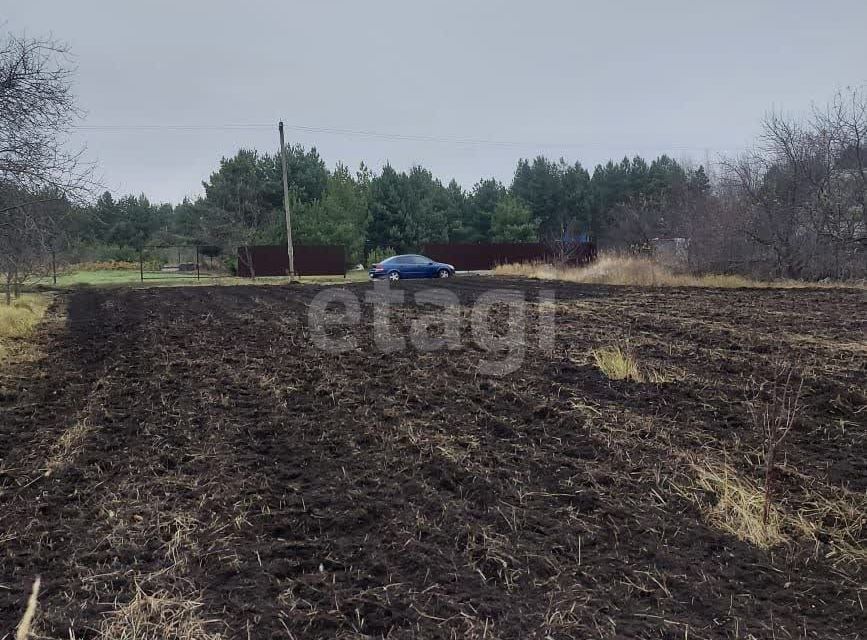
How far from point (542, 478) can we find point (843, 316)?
26.9ft

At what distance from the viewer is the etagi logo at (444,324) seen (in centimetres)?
688

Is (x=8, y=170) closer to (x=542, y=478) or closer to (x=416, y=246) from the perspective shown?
(x=542, y=478)

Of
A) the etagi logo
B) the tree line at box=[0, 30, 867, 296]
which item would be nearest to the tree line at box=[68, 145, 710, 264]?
the tree line at box=[0, 30, 867, 296]

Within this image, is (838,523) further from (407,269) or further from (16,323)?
(407,269)

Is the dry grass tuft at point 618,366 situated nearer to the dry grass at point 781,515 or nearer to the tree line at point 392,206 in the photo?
the dry grass at point 781,515

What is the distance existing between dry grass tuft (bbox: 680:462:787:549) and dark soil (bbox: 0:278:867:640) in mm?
73

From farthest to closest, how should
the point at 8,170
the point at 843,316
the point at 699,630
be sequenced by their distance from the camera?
1. the point at 843,316
2. the point at 8,170
3. the point at 699,630

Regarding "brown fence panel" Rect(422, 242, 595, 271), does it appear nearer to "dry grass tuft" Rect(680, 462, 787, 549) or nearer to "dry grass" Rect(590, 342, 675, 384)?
"dry grass" Rect(590, 342, 675, 384)

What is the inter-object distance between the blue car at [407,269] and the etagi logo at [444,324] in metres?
8.08

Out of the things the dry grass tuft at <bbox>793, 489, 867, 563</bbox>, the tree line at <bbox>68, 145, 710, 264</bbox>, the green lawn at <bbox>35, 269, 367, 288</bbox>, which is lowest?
the dry grass tuft at <bbox>793, 489, 867, 563</bbox>

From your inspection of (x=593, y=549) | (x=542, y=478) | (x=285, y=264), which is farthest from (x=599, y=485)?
(x=285, y=264)

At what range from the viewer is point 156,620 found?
79.7 inches

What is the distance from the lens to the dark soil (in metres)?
2.10

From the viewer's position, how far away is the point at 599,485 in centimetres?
313
